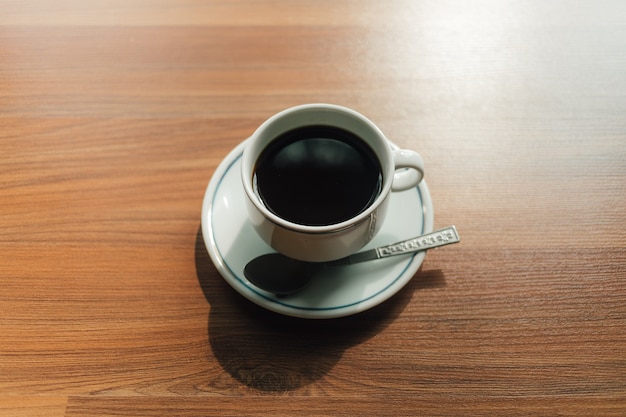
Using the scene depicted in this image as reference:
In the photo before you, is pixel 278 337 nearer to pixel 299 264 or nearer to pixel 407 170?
pixel 299 264

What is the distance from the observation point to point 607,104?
74cm

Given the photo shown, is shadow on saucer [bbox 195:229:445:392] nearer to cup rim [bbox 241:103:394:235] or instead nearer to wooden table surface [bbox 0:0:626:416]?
wooden table surface [bbox 0:0:626:416]

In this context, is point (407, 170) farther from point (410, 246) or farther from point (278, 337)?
point (278, 337)

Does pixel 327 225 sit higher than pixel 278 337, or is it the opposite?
pixel 327 225

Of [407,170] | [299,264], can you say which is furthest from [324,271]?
[407,170]

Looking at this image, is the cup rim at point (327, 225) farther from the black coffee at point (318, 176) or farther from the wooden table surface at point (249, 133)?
the wooden table surface at point (249, 133)

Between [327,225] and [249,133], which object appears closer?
[327,225]

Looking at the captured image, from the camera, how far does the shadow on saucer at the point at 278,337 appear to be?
566 mm

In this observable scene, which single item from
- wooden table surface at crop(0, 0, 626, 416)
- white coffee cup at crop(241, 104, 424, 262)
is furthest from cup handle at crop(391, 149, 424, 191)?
wooden table surface at crop(0, 0, 626, 416)

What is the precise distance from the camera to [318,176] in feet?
1.92

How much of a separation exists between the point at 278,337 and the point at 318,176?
6.8 inches

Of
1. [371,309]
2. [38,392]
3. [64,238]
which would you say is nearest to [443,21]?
[371,309]

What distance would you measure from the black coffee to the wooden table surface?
0.38ft

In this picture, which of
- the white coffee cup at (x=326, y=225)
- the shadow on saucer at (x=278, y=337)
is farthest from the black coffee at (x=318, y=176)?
the shadow on saucer at (x=278, y=337)
